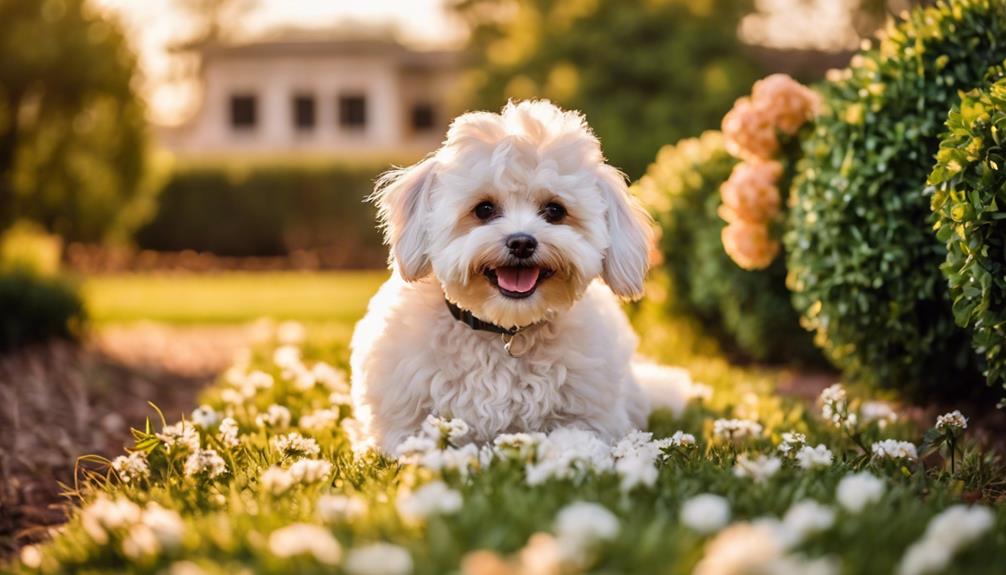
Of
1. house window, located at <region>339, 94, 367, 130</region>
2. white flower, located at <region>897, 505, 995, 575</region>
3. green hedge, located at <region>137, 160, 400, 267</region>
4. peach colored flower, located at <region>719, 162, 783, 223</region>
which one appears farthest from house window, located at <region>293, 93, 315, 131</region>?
white flower, located at <region>897, 505, 995, 575</region>

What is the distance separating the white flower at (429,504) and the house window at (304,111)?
28.4m

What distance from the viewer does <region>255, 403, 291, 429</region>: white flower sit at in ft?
14.1

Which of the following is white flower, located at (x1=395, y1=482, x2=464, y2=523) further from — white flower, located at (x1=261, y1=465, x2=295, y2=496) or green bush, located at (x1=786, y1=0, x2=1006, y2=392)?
green bush, located at (x1=786, y1=0, x2=1006, y2=392)

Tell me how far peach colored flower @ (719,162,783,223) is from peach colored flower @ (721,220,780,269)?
0.06 meters

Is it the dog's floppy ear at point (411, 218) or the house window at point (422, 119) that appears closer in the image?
the dog's floppy ear at point (411, 218)

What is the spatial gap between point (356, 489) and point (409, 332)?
0.74 meters

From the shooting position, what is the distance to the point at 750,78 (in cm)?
1934

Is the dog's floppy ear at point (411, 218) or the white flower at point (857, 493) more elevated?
the dog's floppy ear at point (411, 218)

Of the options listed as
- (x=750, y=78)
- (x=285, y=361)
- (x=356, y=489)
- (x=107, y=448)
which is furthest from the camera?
(x=750, y=78)

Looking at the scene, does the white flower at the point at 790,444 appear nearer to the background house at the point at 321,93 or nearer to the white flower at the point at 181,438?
the white flower at the point at 181,438

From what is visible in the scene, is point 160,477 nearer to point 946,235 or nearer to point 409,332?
point 409,332

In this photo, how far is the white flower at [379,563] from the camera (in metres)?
1.94

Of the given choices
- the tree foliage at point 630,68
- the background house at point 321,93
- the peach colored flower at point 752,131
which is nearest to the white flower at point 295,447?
the peach colored flower at point 752,131

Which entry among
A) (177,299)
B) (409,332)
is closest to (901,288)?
(409,332)
